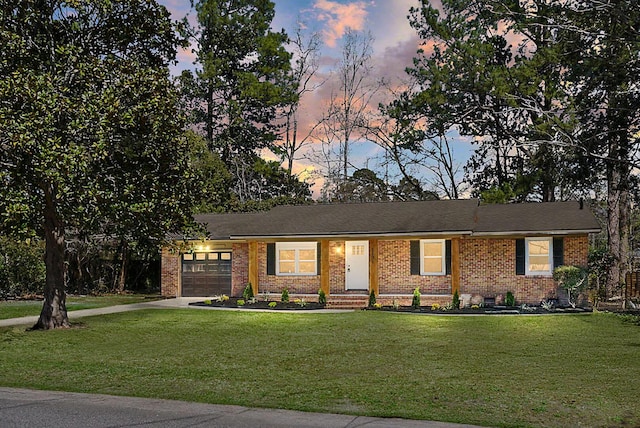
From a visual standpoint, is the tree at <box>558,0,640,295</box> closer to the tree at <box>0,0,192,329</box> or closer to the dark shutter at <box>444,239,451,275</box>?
the dark shutter at <box>444,239,451,275</box>

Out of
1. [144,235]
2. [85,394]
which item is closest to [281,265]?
[144,235]

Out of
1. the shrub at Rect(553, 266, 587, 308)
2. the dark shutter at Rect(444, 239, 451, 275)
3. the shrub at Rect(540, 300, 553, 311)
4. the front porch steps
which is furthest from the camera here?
the dark shutter at Rect(444, 239, 451, 275)

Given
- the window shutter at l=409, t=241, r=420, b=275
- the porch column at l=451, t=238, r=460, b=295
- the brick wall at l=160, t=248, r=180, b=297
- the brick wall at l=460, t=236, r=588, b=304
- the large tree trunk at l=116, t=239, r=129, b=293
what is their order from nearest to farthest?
the porch column at l=451, t=238, r=460, b=295 → the brick wall at l=460, t=236, r=588, b=304 → the window shutter at l=409, t=241, r=420, b=275 → the brick wall at l=160, t=248, r=180, b=297 → the large tree trunk at l=116, t=239, r=129, b=293

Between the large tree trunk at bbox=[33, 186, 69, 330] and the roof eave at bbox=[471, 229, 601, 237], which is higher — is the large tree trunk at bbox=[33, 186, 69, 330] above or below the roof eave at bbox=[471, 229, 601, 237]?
below

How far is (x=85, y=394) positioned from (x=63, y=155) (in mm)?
6660

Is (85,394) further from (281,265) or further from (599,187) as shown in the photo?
(599,187)

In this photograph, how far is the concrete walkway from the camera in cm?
735

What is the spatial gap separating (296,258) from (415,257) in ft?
16.4

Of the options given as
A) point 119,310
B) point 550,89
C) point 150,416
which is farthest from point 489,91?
point 150,416

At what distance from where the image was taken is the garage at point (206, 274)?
29.0 meters

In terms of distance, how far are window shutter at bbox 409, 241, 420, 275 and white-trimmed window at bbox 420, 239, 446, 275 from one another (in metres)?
0.12

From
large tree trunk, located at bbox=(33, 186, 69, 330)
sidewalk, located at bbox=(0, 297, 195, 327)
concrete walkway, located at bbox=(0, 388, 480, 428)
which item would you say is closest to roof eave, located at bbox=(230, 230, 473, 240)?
sidewalk, located at bbox=(0, 297, 195, 327)

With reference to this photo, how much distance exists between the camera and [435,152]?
1563 inches

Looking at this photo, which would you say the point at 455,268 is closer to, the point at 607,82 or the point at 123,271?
the point at 607,82
